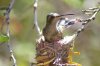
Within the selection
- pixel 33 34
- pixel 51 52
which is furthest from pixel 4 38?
pixel 33 34

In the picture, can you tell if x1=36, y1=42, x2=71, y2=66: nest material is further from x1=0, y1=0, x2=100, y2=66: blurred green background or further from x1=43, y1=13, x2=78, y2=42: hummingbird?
x1=0, y1=0, x2=100, y2=66: blurred green background

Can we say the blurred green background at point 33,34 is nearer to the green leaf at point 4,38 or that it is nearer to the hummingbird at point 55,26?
the green leaf at point 4,38

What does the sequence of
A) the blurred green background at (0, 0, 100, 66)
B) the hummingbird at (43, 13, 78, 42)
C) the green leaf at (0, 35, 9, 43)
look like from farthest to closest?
the blurred green background at (0, 0, 100, 66) < the green leaf at (0, 35, 9, 43) < the hummingbird at (43, 13, 78, 42)

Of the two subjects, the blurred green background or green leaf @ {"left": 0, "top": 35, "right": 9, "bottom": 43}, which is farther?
the blurred green background

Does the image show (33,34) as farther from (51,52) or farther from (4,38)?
(51,52)

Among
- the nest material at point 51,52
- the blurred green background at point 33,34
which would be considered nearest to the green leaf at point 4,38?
the nest material at point 51,52

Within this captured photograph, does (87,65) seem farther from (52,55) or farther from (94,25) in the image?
(52,55)

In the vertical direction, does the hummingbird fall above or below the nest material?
above

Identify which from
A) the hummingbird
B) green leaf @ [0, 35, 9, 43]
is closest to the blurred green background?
green leaf @ [0, 35, 9, 43]

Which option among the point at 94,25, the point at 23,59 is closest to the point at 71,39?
the point at 23,59
